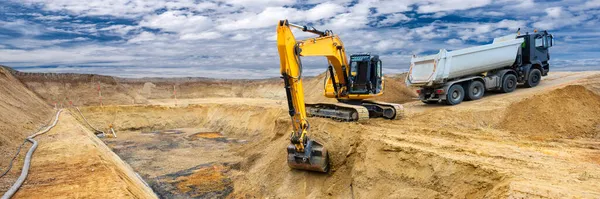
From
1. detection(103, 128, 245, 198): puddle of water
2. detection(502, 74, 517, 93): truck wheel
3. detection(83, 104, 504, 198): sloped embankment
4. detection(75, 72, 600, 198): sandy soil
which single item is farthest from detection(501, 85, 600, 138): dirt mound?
detection(103, 128, 245, 198): puddle of water

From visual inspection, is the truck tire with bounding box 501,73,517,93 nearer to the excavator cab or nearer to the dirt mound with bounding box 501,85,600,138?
the dirt mound with bounding box 501,85,600,138

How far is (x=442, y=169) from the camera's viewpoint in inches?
281

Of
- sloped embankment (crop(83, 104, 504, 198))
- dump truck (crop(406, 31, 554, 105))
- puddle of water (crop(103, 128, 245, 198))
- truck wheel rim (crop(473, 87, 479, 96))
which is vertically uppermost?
dump truck (crop(406, 31, 554, 105))

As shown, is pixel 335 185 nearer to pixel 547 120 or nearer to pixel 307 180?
pixel 307 180

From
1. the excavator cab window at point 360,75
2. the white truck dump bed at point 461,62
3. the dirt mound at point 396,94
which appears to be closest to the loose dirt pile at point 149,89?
the dirt mound at point 396,94

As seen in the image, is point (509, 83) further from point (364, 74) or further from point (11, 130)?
point (11, 130)

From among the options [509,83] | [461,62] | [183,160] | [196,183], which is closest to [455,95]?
[461,62]

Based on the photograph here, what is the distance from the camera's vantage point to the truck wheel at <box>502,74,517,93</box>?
17094 mm

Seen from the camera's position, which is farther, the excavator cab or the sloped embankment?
the excavator cab

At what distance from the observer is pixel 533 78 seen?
18016mm

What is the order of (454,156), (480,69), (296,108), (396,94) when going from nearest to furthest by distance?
(454,156) → (296,108) → (480,69) → (396,94)

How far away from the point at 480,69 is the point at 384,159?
1021cm

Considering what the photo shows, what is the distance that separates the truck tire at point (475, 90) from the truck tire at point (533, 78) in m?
2.68

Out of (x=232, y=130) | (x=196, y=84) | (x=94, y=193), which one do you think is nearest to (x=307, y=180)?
(x=94, y=193)
